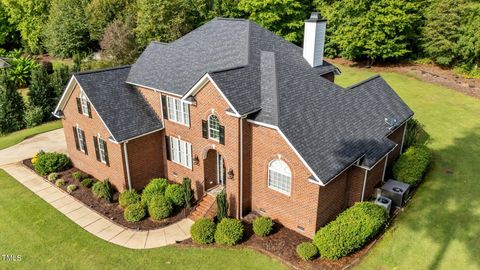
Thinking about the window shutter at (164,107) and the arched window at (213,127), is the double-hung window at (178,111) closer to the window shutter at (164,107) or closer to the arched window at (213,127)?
the window shutter at (164,107)

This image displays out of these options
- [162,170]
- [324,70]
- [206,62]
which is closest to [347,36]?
[324,70]

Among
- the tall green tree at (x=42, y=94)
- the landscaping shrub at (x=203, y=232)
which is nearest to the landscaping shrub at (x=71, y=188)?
the landscaping shrub at (x=203, y=232)

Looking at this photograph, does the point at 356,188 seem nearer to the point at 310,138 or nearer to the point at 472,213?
the point at 310,138

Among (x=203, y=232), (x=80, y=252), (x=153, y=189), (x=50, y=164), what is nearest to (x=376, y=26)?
(x=153, y=189)

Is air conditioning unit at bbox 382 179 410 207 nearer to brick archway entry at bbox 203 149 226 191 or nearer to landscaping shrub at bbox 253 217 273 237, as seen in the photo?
landscaping shrub at bbox 253 217 273 237

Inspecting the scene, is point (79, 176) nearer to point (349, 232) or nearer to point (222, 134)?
point (222, 134)

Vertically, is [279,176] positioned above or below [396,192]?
above

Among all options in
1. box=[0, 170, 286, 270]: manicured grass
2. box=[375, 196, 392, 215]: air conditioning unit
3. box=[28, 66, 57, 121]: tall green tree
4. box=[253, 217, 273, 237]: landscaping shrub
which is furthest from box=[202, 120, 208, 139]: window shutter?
box=[28, 66, 57, 121]: tall green tree
